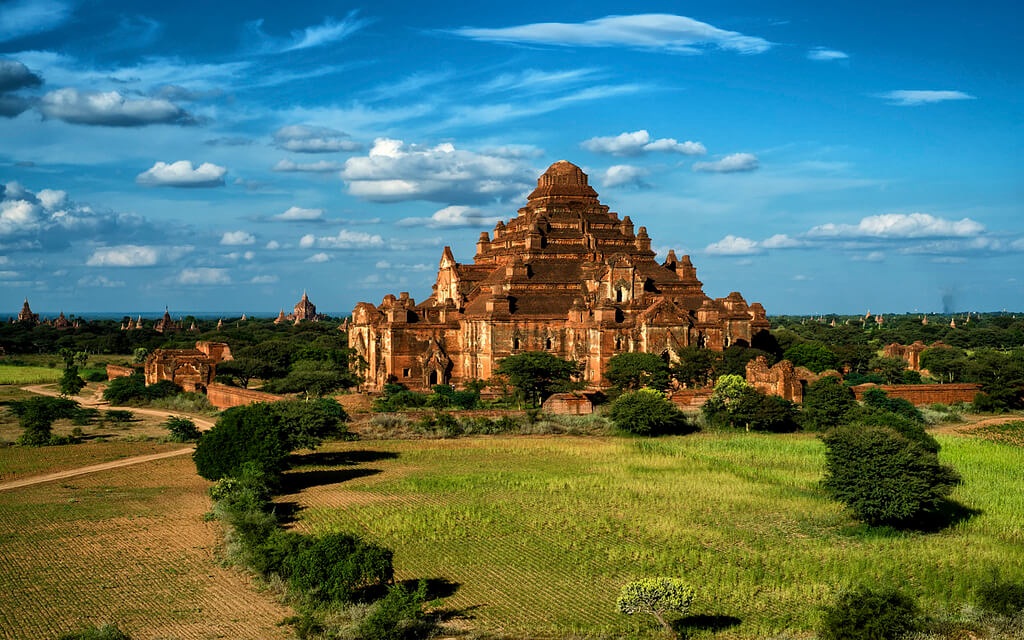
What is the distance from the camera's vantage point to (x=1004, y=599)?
2130cm

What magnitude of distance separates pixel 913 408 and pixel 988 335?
324 feet

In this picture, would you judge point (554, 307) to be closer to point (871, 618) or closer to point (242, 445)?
point (242, 445)

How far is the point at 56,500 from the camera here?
3512 centimetres

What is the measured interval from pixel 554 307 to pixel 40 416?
30576mm

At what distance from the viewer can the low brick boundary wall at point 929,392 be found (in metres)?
58.9

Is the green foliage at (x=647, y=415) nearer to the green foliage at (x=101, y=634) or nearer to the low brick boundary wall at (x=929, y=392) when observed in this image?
the low brick boundary wall at (x=929, y=392)

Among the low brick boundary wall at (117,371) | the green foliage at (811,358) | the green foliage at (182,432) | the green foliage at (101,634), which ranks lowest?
the green foliage at (101,634)

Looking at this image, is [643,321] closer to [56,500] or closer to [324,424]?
[324,424]

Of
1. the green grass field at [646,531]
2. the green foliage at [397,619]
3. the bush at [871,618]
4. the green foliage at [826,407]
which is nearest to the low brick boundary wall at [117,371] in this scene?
the green grass field at [646,531]

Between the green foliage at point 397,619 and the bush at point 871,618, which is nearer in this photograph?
the bush at point 871,618

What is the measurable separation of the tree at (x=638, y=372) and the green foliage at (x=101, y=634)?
1581 inches

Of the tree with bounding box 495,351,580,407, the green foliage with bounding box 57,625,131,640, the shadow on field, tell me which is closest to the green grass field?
the shadow on field

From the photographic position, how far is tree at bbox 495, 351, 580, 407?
2307 inches

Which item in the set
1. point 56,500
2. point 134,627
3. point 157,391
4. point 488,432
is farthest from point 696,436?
point 157,391
